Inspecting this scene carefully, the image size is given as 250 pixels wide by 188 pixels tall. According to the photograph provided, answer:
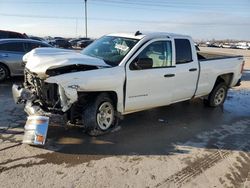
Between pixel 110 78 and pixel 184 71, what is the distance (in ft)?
7.13

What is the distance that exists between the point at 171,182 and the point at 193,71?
3.76 meters

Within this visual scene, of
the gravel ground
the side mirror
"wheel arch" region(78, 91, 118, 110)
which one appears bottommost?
the gravel ground

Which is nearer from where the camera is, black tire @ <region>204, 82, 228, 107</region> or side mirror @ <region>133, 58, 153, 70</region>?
side mirror @ <region>133, 58, 153, 70</region>

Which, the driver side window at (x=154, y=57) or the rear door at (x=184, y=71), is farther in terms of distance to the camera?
the rear door at (x=184, y=71)

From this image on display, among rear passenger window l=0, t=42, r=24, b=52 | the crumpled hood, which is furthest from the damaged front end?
rear passenger window l=0, t=42, r=24, b=52

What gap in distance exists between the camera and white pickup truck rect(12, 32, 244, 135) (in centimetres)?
557

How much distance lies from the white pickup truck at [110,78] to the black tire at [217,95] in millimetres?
1123

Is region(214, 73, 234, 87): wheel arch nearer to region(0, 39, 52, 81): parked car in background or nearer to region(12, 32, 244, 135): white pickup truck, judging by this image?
region(12, 32, 244, 135): white pickup truck

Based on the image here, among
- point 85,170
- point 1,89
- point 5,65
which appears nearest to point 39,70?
point 85,170

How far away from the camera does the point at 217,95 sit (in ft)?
30.1

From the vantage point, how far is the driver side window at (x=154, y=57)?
6340 mm

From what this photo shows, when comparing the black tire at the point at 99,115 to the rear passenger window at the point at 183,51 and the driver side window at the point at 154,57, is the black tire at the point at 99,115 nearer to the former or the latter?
the driver side window at the point at 154,57

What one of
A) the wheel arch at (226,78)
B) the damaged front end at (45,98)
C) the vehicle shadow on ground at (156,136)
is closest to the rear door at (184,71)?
the vehicle shadow on ground at (156,136)

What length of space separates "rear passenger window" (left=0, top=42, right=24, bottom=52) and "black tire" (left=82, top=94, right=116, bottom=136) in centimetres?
653
